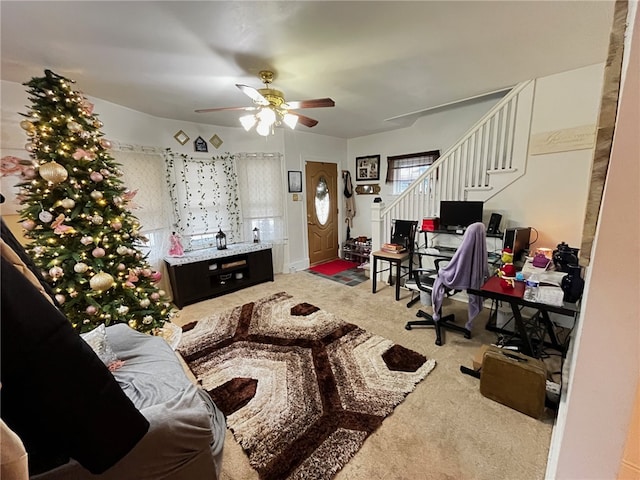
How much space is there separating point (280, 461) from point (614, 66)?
→ 80.1 inches

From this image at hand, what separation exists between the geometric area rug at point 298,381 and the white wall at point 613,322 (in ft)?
4.00

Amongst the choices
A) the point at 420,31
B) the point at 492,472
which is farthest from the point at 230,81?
the point at 492,472

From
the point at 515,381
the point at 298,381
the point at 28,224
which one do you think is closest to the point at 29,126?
the point at 28,224

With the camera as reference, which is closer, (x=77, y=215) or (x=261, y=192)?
(x=77, y=215)

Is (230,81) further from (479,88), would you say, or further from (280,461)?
(280,461)

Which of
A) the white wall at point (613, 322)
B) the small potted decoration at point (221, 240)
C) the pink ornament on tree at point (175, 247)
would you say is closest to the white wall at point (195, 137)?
the pink ornament on tree at point (175, 247)

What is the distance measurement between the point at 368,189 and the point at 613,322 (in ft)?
16.1

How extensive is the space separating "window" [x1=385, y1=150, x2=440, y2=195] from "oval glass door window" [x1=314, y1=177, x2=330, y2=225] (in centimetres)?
123

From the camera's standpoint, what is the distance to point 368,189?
523 centimetres

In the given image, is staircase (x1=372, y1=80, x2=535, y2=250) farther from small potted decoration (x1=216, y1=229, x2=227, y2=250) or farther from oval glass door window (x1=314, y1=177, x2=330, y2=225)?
small potted decoration (x1=216, y1=229, x2=227, y2=250)

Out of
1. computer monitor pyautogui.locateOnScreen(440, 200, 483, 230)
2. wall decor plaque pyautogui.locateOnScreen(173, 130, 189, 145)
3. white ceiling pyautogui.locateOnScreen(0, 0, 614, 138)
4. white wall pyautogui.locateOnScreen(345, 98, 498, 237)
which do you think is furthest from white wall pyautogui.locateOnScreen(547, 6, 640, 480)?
wall decor plaque pyautogui.locateOnScreen(173, 130, 189, 145)

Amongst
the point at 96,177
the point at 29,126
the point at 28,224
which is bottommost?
the point at 28,224

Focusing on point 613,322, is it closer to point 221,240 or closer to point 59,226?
point 59,226

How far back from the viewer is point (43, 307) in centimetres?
57
